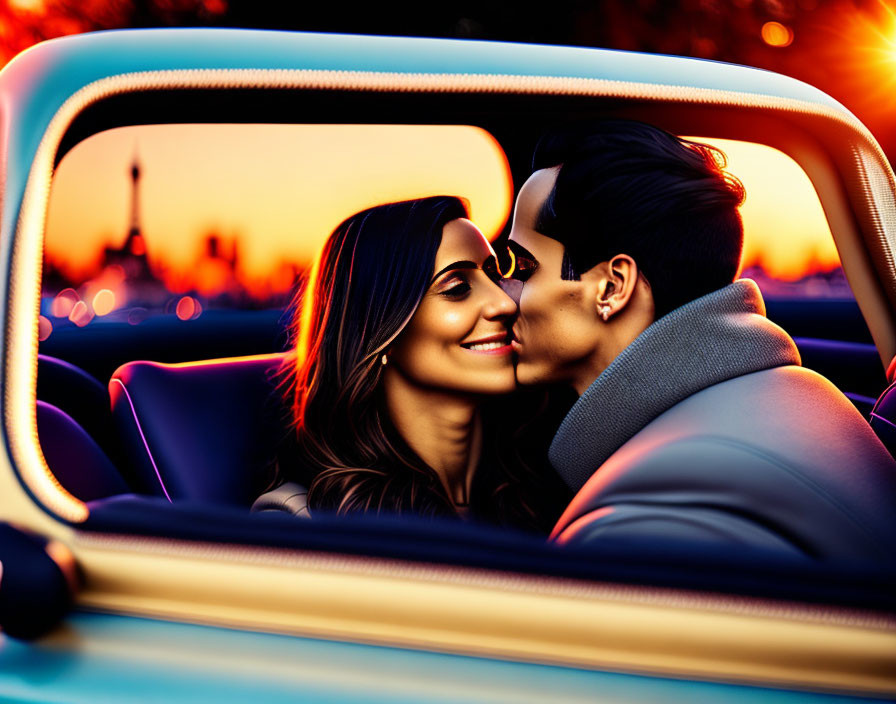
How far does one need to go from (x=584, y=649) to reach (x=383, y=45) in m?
0.83

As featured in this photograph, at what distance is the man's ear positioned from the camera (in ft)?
5.72

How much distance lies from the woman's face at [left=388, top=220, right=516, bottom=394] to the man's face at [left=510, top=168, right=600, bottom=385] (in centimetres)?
18

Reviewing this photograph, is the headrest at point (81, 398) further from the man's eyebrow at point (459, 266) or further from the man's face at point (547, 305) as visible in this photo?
the man's face at point (547, 305)

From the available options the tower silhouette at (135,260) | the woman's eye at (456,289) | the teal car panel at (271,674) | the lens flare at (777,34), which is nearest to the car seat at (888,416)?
the teal car panel at (271,674)

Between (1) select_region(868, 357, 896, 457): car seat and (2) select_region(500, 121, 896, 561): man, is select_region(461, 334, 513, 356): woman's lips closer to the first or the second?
(2) select_region(500, 121, 896, 561): man

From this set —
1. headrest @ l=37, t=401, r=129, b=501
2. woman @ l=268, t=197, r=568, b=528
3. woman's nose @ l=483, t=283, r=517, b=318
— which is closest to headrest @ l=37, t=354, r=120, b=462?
headrest @ l=37, t=401, r=129, b=501

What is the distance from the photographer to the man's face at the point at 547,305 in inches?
72.4

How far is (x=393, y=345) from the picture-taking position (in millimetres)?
2244

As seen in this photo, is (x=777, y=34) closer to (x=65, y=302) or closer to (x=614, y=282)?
(x=614, y=282)

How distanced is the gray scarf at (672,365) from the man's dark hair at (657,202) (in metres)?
0.17

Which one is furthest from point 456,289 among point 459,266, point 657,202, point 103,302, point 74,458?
point 74,458

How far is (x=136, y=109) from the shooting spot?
3.91 feet

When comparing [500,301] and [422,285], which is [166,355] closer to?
[422,285]

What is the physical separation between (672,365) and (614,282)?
1.20 feet
